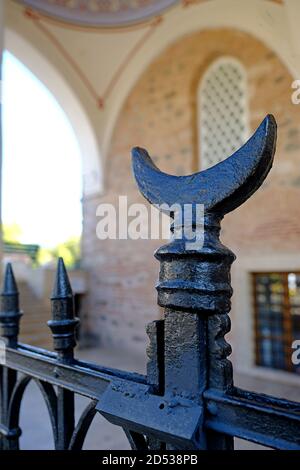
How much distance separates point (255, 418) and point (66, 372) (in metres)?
0.55

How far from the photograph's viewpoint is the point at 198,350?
702mm

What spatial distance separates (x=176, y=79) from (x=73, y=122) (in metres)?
2.51

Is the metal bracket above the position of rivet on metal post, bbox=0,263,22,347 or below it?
below

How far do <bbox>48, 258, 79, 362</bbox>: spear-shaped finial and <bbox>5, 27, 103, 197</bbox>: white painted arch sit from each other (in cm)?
685

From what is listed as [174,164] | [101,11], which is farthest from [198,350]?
[101,11]

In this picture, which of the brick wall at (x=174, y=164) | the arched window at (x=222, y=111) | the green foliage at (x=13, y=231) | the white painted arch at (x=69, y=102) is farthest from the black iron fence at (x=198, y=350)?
the green foliage at (x=13, y=231)

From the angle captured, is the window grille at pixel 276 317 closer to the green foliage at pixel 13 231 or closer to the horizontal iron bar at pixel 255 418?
the horizontal iron bar at pixel 255 418

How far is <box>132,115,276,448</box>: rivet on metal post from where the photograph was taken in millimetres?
685

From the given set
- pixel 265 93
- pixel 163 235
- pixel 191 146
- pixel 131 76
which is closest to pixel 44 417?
pixel 163 235

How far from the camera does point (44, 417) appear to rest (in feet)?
12.7

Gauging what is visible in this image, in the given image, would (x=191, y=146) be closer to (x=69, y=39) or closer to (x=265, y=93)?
(x=265, y=93)

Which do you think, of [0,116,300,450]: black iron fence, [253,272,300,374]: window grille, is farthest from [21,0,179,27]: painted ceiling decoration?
[0,116,300,450]: black iron fence

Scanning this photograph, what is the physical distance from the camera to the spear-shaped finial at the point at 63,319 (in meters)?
1.03

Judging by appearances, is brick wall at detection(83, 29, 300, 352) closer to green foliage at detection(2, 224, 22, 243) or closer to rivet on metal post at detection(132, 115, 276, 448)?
rivet on metal post at detection(132, 115, 276, 448)
